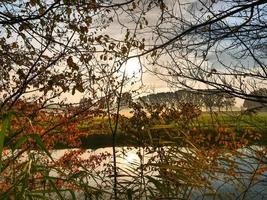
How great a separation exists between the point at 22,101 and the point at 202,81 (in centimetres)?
404

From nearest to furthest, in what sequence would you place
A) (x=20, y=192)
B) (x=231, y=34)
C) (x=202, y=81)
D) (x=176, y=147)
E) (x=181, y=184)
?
(x=20, y=192), (x=181, y=184), (x=176, y=147), (x=231, y=34), (x=202, y=81)

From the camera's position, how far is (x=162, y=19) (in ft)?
24.1

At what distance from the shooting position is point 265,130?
21.6ft

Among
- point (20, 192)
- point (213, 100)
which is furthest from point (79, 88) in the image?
point (20, 192)

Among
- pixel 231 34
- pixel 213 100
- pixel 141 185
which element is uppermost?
pixel 231 34

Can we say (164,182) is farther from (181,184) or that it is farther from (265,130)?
(265,130)

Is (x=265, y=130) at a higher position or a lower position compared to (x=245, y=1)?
lower

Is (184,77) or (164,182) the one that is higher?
Answer: (184,77)

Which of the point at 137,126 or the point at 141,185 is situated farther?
the point at 137,126

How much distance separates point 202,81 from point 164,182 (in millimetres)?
4032

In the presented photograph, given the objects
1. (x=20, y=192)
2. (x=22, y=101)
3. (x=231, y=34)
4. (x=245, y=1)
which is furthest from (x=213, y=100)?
(x=20, y=192)

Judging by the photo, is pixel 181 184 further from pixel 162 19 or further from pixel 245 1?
pixel 162 19

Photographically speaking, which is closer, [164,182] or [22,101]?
[164,182]

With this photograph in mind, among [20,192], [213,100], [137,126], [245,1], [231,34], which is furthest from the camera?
[137,126]
